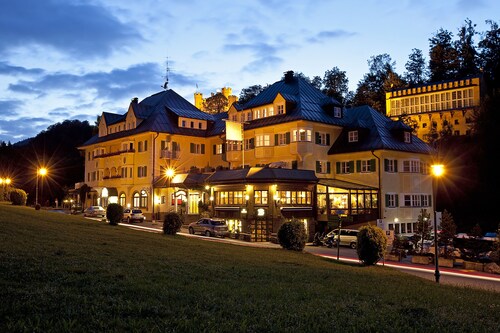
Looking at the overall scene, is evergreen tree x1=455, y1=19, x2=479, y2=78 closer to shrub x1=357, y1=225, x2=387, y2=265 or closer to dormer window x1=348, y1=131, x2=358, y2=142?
dormer window x1=348, y1=131, x2=358, y2=142

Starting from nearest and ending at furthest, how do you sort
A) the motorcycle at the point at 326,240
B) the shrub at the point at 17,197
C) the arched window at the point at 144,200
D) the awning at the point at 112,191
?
the motorcycle at the point at 326,240 < the shrub at the point at 17,197 < the arched window at the point at 144,200 < the awning at the point at 112,191

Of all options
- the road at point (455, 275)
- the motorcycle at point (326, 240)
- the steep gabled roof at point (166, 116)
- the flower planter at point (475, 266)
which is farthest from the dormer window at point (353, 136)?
the flower planter at point (475, 266)

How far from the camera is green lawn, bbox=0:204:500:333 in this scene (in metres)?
7.76

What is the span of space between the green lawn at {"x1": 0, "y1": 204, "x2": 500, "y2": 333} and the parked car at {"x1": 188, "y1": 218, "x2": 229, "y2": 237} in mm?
25217

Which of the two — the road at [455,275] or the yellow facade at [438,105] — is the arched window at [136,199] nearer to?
the road at [455,275]

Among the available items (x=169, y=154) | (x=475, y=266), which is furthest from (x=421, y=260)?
(x=169, y=154)

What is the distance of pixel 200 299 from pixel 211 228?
105 ft

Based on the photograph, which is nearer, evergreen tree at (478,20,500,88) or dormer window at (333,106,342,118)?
dormer window at (333,106,342,118)

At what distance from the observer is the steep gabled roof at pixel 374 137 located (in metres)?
48.1

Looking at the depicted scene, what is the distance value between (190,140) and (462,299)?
5235cm

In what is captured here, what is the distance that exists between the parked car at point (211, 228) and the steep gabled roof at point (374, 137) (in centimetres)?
1650

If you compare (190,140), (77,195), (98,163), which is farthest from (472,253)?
(77,195)

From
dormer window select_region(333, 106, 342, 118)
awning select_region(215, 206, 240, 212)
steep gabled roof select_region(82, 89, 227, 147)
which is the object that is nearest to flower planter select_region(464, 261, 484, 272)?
awning select_region(215, 206, 240, 212)

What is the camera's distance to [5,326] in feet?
22.6
